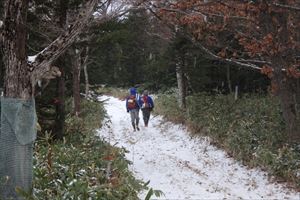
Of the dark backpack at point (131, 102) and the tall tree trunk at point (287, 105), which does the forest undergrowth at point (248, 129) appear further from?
the dark backpack at point (131, 102)

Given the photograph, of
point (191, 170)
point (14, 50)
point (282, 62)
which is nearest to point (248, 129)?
point (282, 62)

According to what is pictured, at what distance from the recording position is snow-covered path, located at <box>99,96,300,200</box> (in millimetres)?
9852

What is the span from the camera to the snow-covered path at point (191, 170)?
9852 millimetres

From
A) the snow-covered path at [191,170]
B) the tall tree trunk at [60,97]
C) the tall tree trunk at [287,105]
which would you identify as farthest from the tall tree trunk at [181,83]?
the tall tree trunk at [60,97]

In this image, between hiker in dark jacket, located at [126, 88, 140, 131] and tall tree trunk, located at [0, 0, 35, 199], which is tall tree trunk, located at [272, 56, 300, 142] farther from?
tall tree trunk, located at [0, 0, 35, 199]

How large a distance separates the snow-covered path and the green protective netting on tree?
340 centimetres

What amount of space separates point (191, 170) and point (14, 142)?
6.62 meters

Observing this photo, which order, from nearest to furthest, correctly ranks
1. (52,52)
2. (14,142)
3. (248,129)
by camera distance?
1. (14,142)
2. (52,52)
3. (248,129)

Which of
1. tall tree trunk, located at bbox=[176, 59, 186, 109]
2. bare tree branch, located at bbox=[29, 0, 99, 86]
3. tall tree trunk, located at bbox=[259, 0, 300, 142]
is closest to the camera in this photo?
bare tree branch, located at bbox=[29, 0, 99, 86]

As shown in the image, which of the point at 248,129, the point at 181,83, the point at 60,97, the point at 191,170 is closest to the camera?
the point at 60,97

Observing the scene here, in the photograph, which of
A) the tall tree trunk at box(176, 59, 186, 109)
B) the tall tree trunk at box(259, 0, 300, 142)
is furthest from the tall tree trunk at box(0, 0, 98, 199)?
the tall tree trunk at box(176, 59, 186, 109)

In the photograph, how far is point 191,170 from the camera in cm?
1168

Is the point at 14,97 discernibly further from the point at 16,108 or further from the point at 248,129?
the point at 248,129

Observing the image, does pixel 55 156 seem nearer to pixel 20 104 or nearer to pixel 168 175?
pixel 20 104
